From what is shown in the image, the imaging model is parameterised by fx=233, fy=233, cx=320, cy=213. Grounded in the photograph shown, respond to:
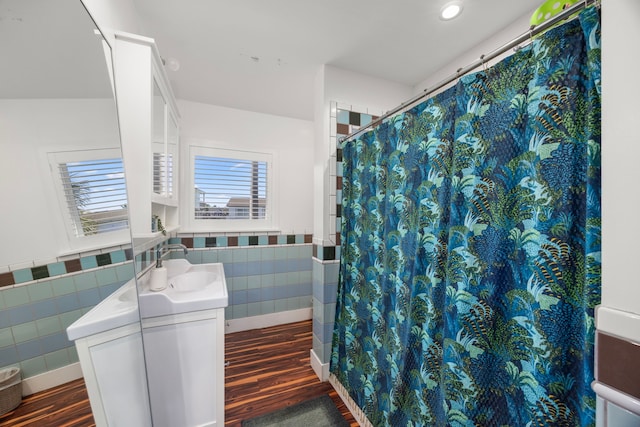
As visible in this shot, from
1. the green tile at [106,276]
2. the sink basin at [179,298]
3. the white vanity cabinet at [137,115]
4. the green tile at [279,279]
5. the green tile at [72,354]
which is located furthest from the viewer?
the green tile at [279,279]

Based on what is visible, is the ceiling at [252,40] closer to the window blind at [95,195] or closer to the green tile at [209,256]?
the window blind at [95,195]

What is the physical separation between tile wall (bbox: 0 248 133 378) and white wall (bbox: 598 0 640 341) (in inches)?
45.5

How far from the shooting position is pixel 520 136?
69 cm

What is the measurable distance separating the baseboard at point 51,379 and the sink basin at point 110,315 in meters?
0.07

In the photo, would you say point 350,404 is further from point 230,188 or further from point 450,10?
point 450,10

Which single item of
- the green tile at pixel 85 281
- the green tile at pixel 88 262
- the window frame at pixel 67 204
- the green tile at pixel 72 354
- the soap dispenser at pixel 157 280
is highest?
Result: the window frame at pixel 67 204

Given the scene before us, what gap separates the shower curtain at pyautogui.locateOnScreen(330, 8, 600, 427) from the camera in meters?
0.58

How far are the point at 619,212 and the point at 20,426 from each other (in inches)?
50.9

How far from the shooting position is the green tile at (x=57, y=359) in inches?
21.0

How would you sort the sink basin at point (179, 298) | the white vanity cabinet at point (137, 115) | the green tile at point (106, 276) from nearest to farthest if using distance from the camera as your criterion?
1. the green tile at point (106, 276)
2. the white vanity cabinet at point (137, 115)
3. the sink basin at point (179, 298)

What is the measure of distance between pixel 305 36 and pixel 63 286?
1.67 metres

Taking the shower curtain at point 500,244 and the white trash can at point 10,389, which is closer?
the white trash can at point 10,389

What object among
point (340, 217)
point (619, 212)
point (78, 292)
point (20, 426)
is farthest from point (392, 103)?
point (20, 426)

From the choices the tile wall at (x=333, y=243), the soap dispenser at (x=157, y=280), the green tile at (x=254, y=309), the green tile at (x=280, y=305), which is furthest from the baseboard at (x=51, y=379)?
the green tile at (x=280, y=305)
